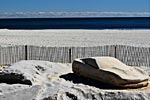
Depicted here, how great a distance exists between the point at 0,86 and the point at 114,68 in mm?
3337

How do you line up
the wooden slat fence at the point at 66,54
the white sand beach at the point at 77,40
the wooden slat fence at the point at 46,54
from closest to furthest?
the wooden slat fence at the point at 66,54 → the wooden slat fence at the point at 46,54 → the white sand beach at the point at 77,40

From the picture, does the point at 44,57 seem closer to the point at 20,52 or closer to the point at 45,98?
the point at 20,52

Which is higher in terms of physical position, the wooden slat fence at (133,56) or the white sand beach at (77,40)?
the wooden slat fence at (133,56)

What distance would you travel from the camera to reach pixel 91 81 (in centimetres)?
1352

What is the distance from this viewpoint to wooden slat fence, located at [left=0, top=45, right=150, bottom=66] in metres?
24.8

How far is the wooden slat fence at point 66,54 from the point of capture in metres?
24.8

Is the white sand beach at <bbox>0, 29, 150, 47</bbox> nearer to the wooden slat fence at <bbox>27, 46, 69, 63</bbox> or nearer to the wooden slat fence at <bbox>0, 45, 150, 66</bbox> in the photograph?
the wooden slat fence at <bbox>0, 45, 150, 66</bbox>

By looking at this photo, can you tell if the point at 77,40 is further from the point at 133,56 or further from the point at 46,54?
the point at 133,56

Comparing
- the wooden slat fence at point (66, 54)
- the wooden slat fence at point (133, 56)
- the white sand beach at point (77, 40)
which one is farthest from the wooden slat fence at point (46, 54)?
the white sand beach at point (77, 40)

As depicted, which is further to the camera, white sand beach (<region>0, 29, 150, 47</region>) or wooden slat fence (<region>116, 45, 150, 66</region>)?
white sand beach (<region>0, 29, 150, 47</region>)

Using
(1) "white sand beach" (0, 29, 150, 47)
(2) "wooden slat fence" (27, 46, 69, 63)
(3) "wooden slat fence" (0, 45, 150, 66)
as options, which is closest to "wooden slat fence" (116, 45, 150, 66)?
(3) "wooden slat fence" (0, 45, 150, 66)

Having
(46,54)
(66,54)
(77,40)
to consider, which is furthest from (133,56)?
(77,40)

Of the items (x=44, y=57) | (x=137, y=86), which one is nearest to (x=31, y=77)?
(x=137, y=86)

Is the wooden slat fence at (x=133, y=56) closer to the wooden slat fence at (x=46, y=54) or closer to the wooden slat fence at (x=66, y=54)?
the wooden slat fence at (x=66, y=54)
